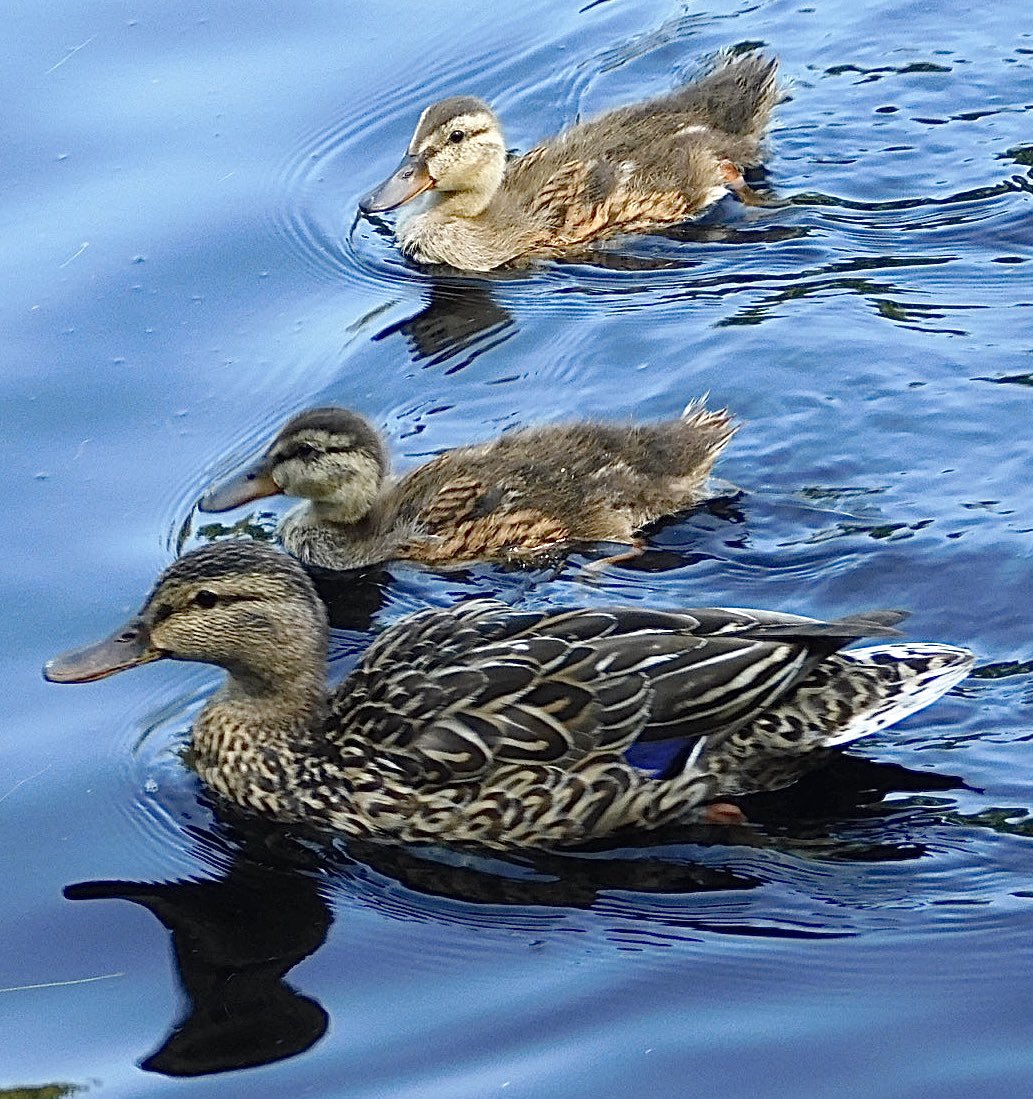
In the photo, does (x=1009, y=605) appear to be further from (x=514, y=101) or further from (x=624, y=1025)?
(x=514, y=101)

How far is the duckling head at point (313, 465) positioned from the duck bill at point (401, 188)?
2.27 m

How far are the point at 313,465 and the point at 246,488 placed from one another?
0.26 meters

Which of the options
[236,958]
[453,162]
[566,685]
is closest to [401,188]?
[453,162]

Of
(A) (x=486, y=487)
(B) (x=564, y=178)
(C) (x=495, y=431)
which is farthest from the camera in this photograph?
(B) (x=564, y=178)

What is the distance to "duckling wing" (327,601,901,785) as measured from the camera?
5727mm

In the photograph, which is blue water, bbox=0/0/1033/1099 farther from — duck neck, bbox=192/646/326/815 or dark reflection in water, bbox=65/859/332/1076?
duck neck, bbox=192/646/326/815

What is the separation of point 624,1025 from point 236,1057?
92 cm

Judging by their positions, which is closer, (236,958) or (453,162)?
(236,958)

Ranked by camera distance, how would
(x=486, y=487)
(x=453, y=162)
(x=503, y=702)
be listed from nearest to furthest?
(x=503, y=702) → (x=486, y=487) → (x=453, y=162)

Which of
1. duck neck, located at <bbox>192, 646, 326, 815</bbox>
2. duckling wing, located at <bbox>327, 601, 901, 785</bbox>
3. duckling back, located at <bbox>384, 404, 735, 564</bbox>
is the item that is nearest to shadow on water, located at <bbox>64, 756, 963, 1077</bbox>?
duck neck, located at <bbox>192, 646, 326, 815</bbox>

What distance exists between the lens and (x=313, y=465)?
7.38m

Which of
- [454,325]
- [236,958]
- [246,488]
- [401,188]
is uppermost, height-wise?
[401,188]

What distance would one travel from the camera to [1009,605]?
6.64m

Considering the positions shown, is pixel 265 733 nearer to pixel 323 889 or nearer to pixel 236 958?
pixel 323 889
